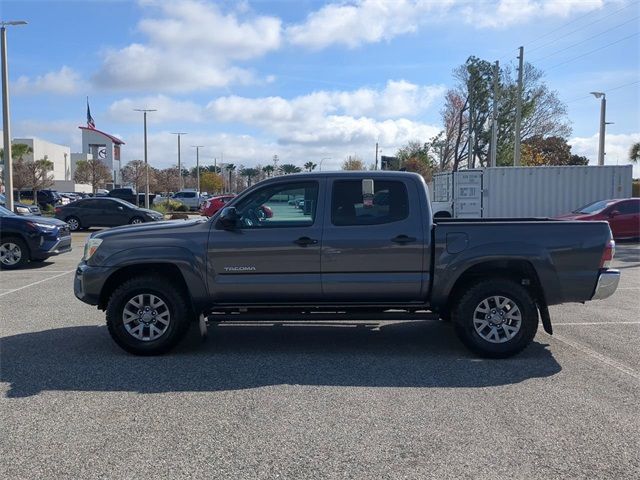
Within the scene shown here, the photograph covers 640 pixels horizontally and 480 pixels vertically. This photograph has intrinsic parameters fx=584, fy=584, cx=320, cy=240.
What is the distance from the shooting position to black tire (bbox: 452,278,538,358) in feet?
19.8

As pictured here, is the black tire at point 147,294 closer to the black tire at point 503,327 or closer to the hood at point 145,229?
the hood at point 145,229

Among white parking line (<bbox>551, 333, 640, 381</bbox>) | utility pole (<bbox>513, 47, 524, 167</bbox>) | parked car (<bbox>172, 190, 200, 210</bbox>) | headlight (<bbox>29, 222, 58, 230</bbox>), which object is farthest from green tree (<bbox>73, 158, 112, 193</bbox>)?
white parking line (<bbox>551, 333, 640, 381</bbox>)

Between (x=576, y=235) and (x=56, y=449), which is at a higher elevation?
(x=576, y=235)

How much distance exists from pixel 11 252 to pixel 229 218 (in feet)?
30.1

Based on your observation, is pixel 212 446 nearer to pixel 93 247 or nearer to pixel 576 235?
pixel 93 247

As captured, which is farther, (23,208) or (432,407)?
(23,208)

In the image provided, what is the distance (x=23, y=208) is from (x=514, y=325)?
27.8 m

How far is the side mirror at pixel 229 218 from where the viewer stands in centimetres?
605

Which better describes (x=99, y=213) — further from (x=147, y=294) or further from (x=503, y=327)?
(x=503, y=327)

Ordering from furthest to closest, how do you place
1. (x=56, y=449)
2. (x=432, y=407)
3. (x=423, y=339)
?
(x=423, y=339), (x=432, y=407), (x=56, y=449)

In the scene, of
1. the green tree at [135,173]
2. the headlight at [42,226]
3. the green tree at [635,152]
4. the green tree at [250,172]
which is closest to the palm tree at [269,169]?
the green tree at [250,172]

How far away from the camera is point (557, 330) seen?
7.36 metres

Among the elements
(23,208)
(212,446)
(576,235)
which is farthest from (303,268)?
(23,208)

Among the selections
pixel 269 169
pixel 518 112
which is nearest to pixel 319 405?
pixel 518 112
